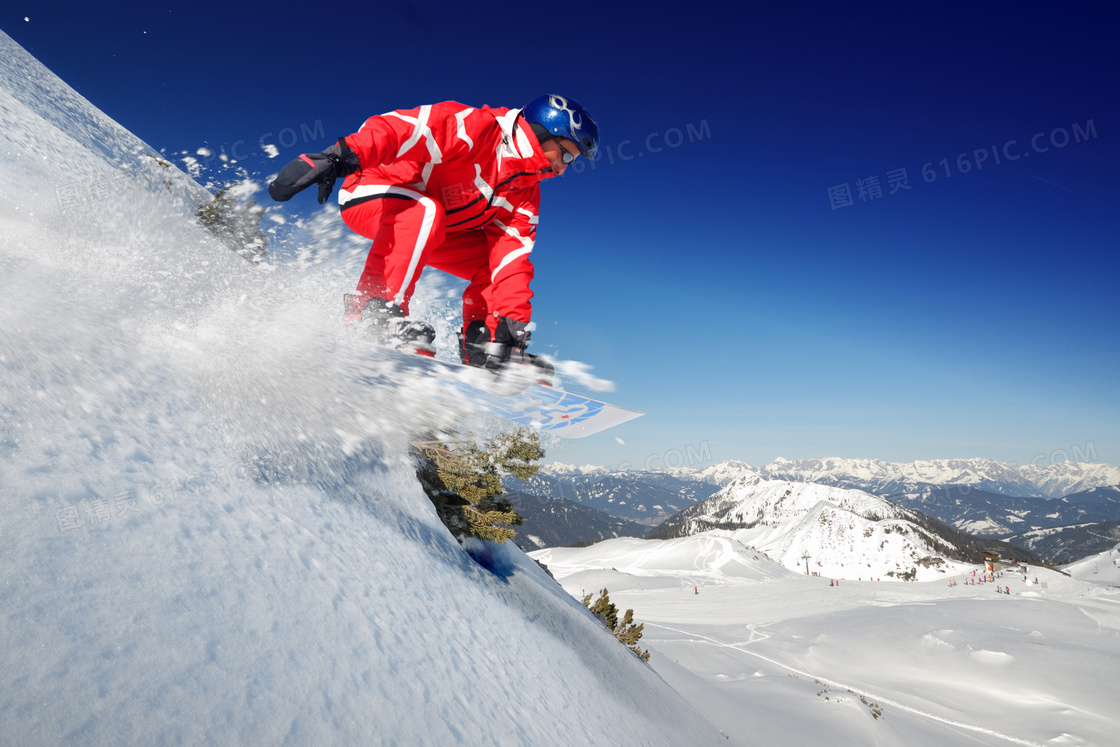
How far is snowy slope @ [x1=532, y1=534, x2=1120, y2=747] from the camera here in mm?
9922

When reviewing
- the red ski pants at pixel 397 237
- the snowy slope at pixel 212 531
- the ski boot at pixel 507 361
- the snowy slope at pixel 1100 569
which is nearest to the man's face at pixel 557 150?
the red ski pants at pixel 397 237

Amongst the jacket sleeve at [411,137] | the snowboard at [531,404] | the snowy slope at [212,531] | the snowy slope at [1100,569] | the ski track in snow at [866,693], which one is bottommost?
the ski track in snow at [866,693]

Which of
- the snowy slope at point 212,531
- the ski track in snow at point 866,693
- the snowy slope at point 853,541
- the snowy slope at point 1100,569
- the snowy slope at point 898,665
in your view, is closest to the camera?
the snowy slope at point 212,531

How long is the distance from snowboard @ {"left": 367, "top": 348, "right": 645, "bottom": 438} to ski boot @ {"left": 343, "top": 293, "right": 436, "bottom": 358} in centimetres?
15

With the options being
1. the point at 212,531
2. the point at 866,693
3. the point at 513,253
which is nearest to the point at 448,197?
the point at 513,253

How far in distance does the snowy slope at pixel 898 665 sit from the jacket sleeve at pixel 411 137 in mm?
7010

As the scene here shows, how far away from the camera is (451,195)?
14.3 ft

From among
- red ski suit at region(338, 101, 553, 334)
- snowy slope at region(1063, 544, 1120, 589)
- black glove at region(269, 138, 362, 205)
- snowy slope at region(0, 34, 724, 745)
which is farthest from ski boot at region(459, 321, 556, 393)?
snowy slope at region(1063, 544, 1120, 589)

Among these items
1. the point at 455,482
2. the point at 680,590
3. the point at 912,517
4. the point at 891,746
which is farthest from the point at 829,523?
the point at 455,482

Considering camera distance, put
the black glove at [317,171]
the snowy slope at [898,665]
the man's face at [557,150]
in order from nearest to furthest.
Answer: the black glove at [317,171] < the man's face at [557,150] < the snowy slope at [898,665]

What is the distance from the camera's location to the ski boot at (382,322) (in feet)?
12.7

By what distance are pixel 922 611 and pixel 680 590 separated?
2855 cm

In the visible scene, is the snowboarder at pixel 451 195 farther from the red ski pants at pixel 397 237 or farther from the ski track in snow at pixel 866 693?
the ski track in snow at pixel 866 693

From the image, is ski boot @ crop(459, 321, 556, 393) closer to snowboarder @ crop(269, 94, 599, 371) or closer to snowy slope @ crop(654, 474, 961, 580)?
snowboarder @ crop(269, 94, 599, 371)
